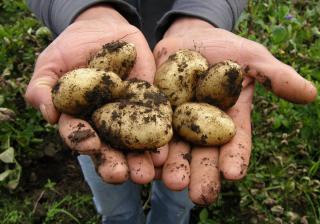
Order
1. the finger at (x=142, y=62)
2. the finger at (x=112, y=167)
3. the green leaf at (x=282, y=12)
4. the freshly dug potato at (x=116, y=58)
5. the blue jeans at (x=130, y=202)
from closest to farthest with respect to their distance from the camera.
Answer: the finger at (x=112, y=167) < the freshly dug potato at (x=116, y=58) < the finger at (x=142, y=62) < the blue jeans at (x=130, y=202) < the green leaf at (x=282, y=12)

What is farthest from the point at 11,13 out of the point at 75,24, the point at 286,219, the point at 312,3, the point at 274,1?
the point at 286,219

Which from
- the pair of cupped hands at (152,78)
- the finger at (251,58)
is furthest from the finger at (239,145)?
the finger at (251,58)

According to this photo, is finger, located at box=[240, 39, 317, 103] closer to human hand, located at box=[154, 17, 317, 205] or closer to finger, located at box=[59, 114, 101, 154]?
human hand, located at box=[154, 17, 317, 205]

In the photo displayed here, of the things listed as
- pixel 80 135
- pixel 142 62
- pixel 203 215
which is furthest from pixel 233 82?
pixel 203 215

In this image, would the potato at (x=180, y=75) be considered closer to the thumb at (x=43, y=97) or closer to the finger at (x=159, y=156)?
the finger at (x=159, y=156)

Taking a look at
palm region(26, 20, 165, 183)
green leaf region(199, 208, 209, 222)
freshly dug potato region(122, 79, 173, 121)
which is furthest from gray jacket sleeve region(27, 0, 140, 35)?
green leaf region(199, 208, 209, 222)

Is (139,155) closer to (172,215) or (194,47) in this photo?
(194,47)
